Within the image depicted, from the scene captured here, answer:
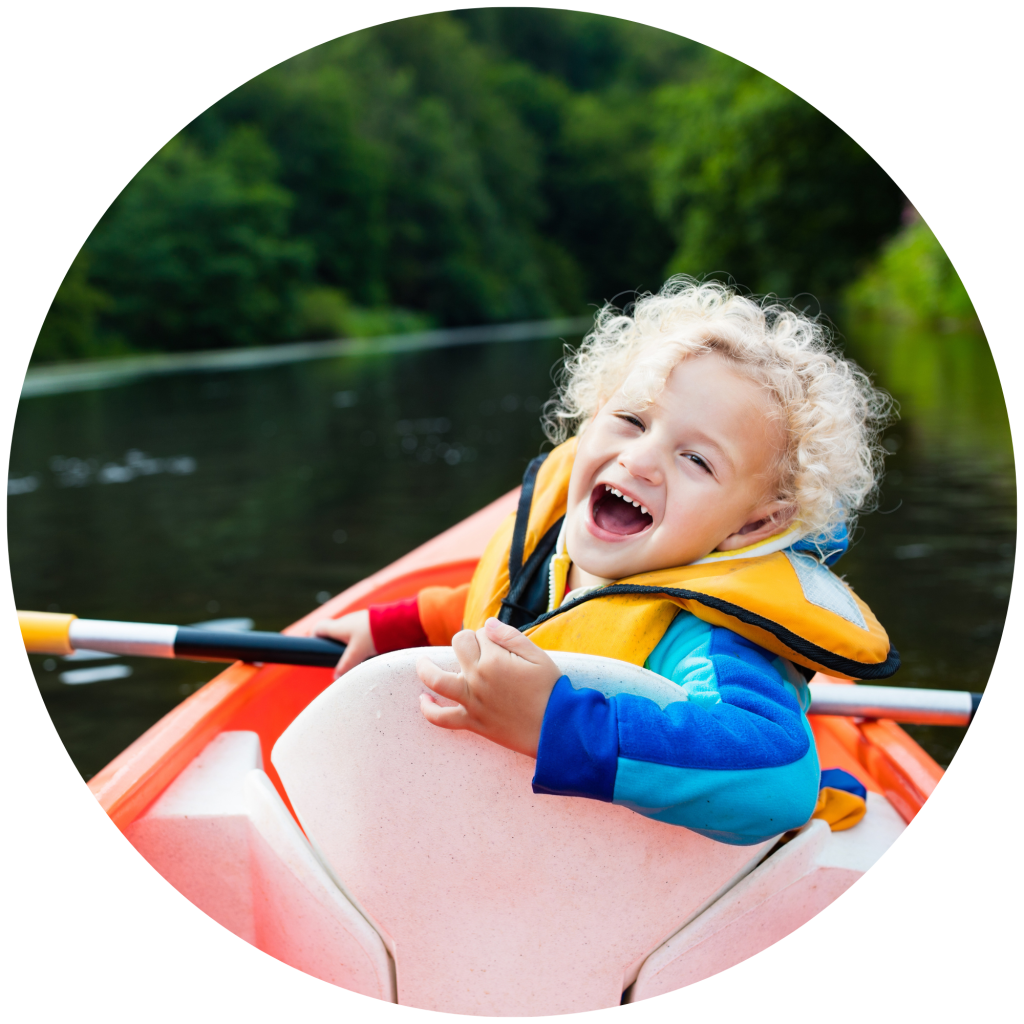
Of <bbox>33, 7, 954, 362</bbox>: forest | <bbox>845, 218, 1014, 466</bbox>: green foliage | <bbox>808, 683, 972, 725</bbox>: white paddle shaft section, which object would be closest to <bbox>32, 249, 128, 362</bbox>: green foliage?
<bbox>33, 7, 954, 362</bbox>: forest

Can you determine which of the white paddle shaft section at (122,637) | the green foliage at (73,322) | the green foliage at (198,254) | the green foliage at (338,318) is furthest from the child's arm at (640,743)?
the green foliage at (338,318)

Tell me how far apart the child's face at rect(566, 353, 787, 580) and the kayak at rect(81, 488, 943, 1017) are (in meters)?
0.24

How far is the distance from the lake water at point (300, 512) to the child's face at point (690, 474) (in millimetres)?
1632

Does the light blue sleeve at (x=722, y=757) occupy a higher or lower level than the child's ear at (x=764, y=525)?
lower

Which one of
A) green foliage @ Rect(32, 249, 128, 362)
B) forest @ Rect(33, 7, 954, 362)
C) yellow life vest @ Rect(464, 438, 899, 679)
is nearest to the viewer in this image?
yellow life vest @ Rect(464, 438, 899, 679)

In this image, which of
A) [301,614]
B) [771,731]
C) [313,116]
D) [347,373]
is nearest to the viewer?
[771,731]

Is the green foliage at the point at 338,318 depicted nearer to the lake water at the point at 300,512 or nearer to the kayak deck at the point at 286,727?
the lake water at the point at 300,512

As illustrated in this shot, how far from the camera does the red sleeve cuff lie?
64.8 inches

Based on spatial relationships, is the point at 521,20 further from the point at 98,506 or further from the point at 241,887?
the point at 241,887

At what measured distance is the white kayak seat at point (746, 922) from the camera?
1102 mm

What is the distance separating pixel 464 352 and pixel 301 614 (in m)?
15.8

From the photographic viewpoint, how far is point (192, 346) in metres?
20.5

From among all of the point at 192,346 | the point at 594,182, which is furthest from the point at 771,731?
the point at 594,182

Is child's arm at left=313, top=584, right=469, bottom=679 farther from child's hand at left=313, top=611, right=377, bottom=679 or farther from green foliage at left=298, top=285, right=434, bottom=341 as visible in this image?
green foliage at left=298, top=285, right=434, bottom=341
